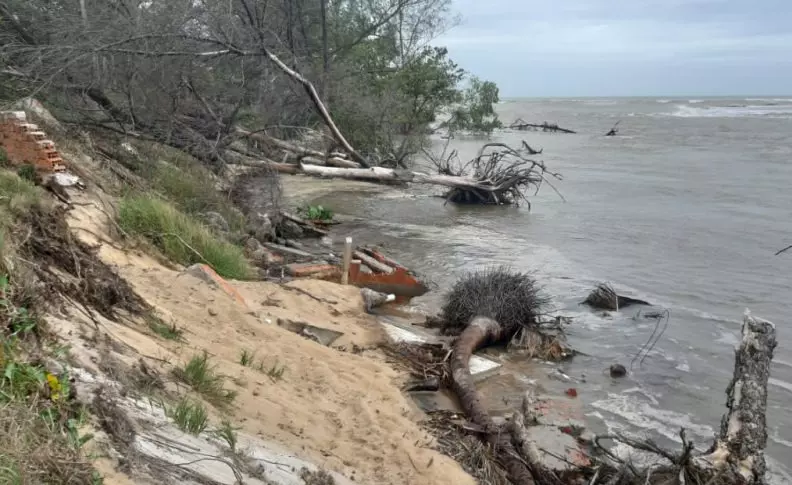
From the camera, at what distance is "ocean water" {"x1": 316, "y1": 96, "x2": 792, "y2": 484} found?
714 cm

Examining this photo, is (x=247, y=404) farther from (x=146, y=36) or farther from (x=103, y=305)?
(x=146, y=36)

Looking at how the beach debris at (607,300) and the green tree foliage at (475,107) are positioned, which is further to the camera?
the green tree foliage at (475,107)

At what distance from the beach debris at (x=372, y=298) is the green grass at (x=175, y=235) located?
→ 5.30 ft

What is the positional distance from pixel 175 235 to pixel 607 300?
6282 millimetres

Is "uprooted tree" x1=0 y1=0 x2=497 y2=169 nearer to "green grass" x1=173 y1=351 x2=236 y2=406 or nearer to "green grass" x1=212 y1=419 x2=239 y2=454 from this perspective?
"green grass" x1=173 y1=351 x2=236 y2=406

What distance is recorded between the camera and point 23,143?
757 cm

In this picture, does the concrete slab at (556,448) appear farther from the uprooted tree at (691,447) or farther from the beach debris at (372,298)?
the beach debris at (372,298)

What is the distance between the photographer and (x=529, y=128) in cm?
5206

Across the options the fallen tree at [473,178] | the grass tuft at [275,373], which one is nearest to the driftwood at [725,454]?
the grass tuft at [275,373]

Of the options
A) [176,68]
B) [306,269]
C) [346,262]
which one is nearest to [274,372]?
[346,262]

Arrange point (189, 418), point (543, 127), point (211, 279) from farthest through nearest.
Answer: point (543, 127)
point (211, 279)
point (189, 418)

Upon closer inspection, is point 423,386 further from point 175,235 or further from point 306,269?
point 306,269

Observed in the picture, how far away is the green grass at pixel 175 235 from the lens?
7.98m

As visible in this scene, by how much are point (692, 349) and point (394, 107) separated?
1443 centimetres
